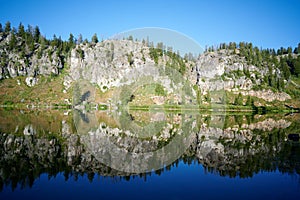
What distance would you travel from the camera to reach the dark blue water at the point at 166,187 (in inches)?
571

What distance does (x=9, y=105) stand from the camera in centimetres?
10594

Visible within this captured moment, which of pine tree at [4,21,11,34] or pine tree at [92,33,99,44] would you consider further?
pine tree at [92,33,99,44]

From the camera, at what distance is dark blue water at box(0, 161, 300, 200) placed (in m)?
14.5

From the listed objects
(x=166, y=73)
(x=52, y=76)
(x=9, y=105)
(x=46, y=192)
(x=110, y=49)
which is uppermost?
(x=110, y=49)

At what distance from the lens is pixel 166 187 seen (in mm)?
16234

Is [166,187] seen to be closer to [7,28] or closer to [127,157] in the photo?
[127,157]

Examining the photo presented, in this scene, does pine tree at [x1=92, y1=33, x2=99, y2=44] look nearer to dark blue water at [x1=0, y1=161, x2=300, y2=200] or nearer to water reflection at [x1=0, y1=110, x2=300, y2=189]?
water reflection at [x1=0, y1=110, x2=300, y2=189]

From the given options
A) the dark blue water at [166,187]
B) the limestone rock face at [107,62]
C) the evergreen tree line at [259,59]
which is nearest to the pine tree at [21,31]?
the limestone rock face at [107,62]

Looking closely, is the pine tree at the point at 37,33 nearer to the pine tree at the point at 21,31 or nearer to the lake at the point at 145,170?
the pine tree at the point at 21,31

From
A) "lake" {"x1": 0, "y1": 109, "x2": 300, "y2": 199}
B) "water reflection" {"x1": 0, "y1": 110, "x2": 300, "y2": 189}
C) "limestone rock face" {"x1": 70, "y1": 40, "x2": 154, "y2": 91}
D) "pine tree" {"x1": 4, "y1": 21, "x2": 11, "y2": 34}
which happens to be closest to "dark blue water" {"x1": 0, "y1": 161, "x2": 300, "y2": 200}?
"lake" {"x1": 0, "y1": 109, "x2": 300, "y2": 199}

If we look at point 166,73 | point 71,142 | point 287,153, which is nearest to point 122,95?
point 166,73

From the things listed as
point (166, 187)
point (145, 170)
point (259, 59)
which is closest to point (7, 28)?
point (259, 59)

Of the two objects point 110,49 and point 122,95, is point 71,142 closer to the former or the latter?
point 122,95

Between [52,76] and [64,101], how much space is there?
106ft
